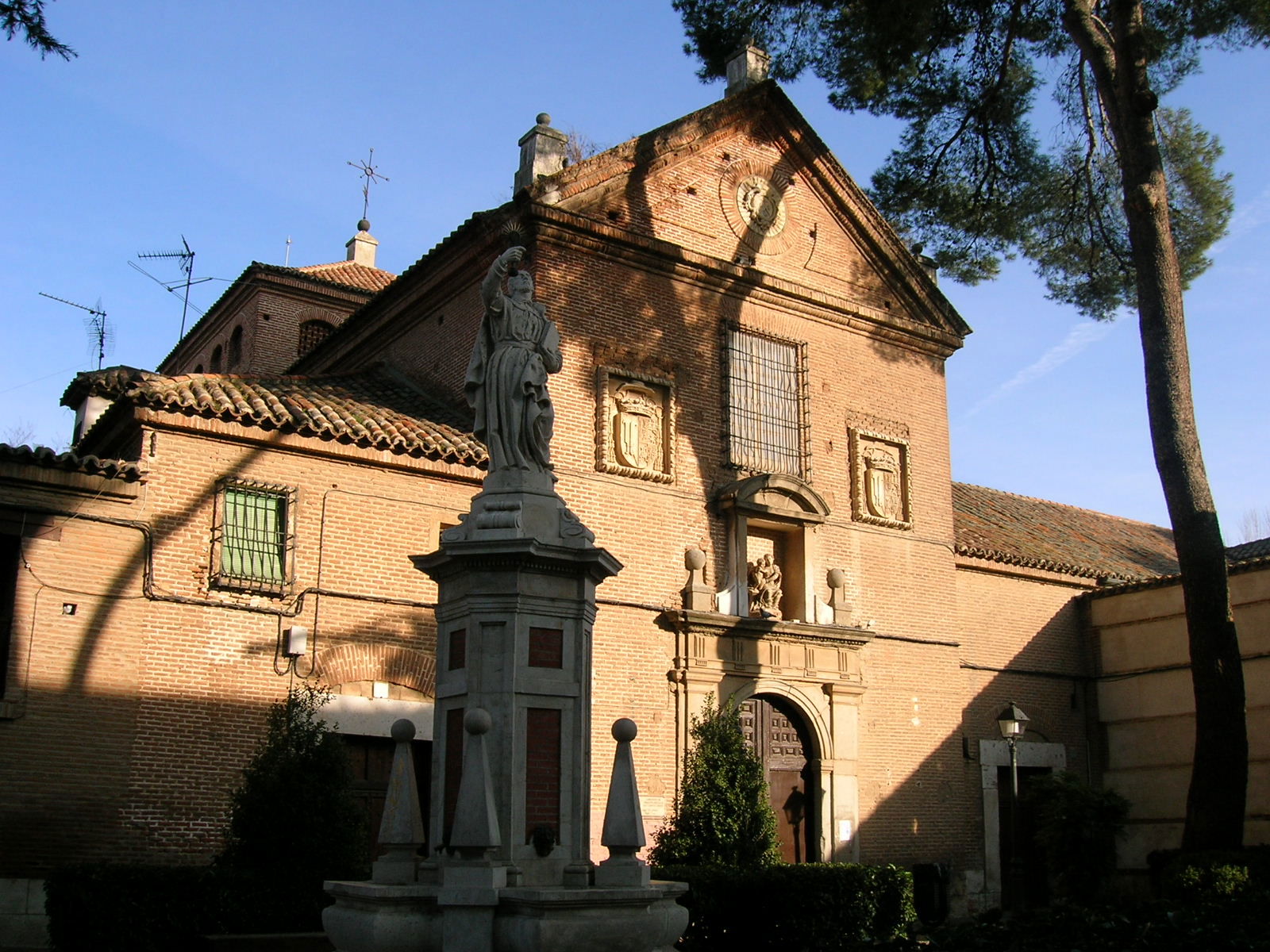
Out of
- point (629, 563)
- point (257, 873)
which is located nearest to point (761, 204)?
point (629, 563)

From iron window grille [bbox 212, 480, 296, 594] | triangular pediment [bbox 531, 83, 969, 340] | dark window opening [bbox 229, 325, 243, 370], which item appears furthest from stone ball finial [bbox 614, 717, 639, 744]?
dark window opening [bbox 229, 325, 243, 370]

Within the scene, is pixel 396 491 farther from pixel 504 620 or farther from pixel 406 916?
pixel 406 916

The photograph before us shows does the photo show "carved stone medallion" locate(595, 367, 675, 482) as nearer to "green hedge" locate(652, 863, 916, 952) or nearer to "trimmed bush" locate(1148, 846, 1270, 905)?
"green hedge" locate(652, 863, 916, 952)

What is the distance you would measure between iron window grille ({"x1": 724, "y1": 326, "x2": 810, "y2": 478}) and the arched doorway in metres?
3.24

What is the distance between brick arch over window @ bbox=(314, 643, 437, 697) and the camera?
1475 centimetres

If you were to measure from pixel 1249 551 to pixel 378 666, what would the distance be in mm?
16488

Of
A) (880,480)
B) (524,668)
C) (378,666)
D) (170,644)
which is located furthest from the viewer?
(880,480)

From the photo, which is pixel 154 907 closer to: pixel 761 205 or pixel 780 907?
pixel 780 907

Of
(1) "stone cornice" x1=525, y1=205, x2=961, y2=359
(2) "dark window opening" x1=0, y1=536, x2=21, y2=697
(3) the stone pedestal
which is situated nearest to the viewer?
(3) the stone pedestal

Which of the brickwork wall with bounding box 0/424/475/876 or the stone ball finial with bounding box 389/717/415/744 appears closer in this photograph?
the stone ball finial with bounding box 389/717/415/744

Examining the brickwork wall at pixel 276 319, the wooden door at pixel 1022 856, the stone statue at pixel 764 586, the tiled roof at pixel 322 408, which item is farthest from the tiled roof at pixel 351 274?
the wooden door at pixel 1022 856

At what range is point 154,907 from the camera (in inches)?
454

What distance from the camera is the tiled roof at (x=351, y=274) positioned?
2683 cm

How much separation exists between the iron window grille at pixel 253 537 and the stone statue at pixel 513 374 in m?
5.54
